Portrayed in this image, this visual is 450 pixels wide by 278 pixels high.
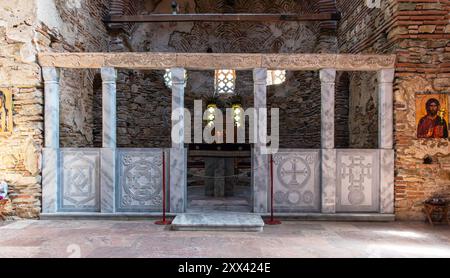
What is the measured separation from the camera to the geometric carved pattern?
19.8 ft

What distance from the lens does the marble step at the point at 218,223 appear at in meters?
5.20

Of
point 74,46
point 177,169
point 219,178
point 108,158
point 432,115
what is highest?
point 74,46

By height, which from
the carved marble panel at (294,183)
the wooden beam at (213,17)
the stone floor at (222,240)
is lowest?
the stone floor at (222,240)

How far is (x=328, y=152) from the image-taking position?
5996 millimetres

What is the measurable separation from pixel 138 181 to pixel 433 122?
5.79m

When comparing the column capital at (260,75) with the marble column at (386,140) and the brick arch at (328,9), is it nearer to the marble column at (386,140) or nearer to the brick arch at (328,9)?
the marble column at (386,140)

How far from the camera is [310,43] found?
11.4 metres

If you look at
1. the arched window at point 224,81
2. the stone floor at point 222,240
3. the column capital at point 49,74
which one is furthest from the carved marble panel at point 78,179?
the arched window at point 224,81

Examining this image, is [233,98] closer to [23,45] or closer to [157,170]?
[157,170]

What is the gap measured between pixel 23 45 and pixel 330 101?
597cm

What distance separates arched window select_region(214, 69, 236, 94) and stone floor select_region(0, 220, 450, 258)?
7.82 meters

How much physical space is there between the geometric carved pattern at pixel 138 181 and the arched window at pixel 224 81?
7025mm

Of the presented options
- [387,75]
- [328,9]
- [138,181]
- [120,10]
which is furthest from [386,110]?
[120,10]

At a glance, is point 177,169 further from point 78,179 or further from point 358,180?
point 358,180
